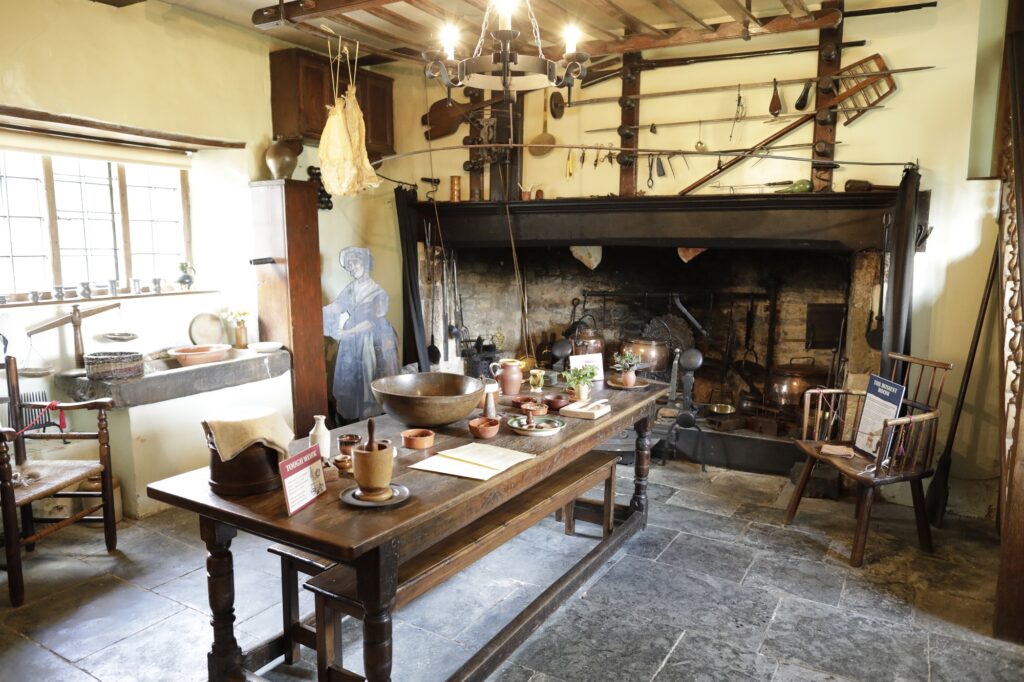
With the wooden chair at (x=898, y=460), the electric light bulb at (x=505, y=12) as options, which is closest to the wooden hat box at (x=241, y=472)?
the electric light bulb at (x=505, y=12)

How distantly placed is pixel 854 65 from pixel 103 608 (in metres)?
5.03

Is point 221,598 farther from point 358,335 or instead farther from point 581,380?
point 358,335

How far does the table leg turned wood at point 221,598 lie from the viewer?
7.45ft

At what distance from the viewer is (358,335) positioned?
526 cm

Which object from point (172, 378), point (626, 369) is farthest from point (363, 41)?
point (626, 369)

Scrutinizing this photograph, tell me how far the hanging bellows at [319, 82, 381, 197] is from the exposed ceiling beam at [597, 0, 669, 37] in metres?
1.57

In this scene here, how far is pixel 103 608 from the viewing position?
119 inches

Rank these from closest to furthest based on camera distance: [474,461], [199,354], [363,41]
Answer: [474,461] → [199,354] → [363,41]

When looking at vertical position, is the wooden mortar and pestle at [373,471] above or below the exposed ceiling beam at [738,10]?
below

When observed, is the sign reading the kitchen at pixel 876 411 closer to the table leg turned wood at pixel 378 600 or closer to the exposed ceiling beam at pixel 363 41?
the table leg turned wood at pixel 378 600

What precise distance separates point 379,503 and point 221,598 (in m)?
0.73

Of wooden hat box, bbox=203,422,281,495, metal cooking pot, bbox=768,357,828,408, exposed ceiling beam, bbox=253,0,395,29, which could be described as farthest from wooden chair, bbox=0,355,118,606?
metal cooking pot, bbox=768,357,828,408

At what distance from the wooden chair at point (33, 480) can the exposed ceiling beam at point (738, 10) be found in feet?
12.8

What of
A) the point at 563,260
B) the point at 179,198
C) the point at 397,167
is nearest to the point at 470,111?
the point at 397,167
